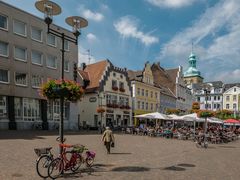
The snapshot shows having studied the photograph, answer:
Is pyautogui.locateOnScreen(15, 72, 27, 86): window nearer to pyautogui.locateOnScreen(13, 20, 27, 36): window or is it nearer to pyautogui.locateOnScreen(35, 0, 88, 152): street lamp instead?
pyautogui.locateOnScreen(13, 20, 27, 36): window

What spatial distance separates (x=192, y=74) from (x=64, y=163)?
119109mm

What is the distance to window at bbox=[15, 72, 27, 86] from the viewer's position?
32506 mm

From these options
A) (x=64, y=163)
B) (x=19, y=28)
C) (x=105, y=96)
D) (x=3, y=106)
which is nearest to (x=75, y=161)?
(x=64, y=163)

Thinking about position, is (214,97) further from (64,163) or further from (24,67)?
(64,163)

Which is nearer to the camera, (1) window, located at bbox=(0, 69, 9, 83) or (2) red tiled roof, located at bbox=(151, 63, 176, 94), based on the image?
(1) window, located at bbox=(0, 69, 9, 83)

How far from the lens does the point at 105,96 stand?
46469mm

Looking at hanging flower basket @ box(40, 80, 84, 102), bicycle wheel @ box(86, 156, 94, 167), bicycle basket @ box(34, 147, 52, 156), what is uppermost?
hanging flower basket @ box(40, 80, 84, 102)

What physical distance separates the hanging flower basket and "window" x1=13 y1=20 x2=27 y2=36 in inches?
946

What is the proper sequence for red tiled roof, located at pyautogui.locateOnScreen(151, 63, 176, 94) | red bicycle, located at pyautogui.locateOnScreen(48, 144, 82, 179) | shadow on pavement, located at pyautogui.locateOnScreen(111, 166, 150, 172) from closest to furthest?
red bicycle, located at pyautogui.locateOnScreen(48, 144, 82, 179), shadow on pavement, located at pyautogui.locateOnScreen(111, 166, 150, 172), red tiled roof, located at pyautogui.locateOnScreen(151, 63, 176, 94)

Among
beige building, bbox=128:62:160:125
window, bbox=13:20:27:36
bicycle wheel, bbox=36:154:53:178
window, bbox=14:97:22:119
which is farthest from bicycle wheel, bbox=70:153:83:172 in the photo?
beige building, bbox=128:62:160:125

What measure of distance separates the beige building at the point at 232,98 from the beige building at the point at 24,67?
248 feet

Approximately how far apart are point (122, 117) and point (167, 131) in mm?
19227

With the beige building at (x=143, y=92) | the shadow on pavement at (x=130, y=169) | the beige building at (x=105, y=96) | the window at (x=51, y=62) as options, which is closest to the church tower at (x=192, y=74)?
the beige building at (x=143, y=92)

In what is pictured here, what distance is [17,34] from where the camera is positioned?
32.7 m
